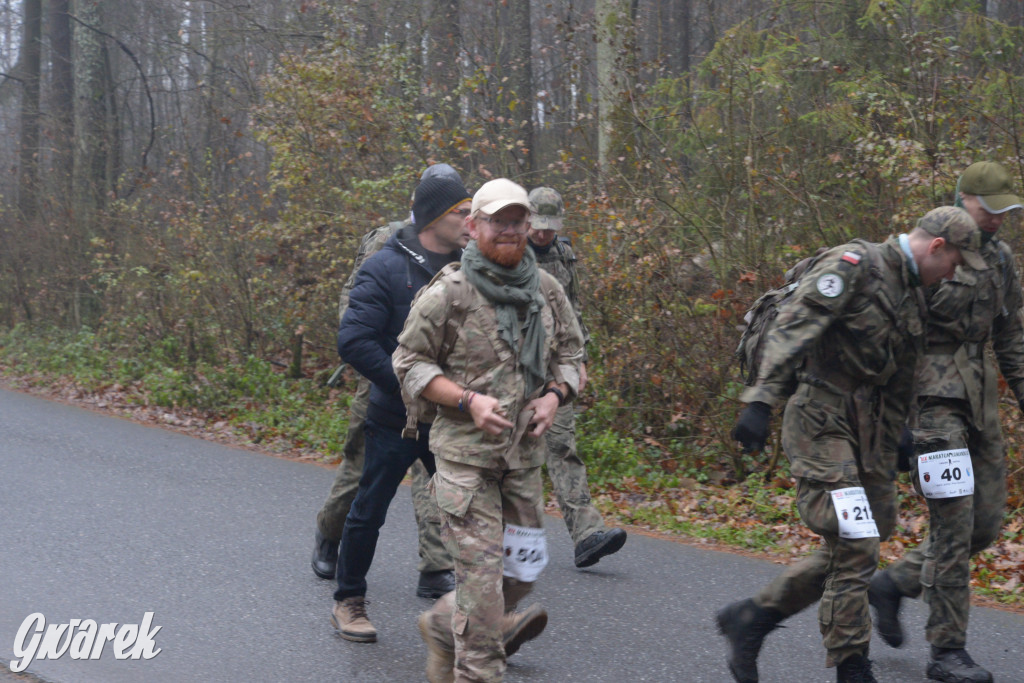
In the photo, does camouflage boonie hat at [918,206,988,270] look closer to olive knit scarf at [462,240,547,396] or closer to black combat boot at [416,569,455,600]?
olive knit scarf at [462,240,547,396]

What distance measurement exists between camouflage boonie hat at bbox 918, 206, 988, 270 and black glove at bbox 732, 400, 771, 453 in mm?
997

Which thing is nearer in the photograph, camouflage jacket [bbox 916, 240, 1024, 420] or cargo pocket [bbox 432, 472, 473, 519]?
cargo pocket [bbox 432, 472, 473, 519]

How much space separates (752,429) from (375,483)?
5.60ft

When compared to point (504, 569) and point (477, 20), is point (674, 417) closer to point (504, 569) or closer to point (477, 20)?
point (504, 569)

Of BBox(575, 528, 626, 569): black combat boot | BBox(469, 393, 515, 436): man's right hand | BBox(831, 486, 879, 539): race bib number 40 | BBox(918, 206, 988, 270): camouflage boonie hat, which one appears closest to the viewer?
BBox(469, 393, 515, 436): man's right hand

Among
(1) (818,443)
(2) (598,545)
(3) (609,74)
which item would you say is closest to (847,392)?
(1) (818,443)

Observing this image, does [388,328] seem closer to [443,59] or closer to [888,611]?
[888,611]

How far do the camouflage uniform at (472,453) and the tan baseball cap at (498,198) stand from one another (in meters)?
0.27

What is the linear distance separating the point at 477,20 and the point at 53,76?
10.4 m

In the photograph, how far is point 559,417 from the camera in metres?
6.32

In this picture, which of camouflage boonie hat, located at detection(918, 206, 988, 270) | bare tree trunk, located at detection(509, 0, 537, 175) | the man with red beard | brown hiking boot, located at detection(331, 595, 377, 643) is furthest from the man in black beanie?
bare tree trunk, located at detection(509, 0, 537, 175)

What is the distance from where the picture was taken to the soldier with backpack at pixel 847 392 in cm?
407

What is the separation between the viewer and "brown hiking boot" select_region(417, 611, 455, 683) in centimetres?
405

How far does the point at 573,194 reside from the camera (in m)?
10.5
